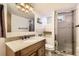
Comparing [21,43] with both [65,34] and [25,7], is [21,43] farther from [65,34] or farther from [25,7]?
[65,34]

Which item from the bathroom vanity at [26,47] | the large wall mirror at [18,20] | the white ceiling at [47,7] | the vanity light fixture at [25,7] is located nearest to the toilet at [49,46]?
the bathroom vanity at [26,47]

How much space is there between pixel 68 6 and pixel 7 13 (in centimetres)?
82

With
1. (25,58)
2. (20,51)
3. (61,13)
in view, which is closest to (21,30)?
(20,51)

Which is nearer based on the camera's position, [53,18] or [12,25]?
[12,25]

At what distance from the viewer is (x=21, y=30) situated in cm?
143

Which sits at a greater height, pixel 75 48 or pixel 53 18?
pixel 53 18

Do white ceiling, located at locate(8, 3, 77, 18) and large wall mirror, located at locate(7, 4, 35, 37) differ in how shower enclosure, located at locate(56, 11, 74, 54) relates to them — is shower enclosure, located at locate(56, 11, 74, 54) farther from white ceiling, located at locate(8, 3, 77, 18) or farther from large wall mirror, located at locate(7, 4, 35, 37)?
large wall mirror, located at locate(7, 4, 35, 37)

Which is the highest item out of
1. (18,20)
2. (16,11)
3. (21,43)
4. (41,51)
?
(16,11)

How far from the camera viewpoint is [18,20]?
57.1 inches

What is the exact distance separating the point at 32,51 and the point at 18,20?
460 mm

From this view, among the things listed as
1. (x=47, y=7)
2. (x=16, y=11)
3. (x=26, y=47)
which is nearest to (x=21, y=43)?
(x=26, y=47)

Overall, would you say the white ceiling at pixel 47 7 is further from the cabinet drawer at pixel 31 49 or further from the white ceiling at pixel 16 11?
the cabinet drawer at pixel 31 49

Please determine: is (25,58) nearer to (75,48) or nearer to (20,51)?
(20,51)

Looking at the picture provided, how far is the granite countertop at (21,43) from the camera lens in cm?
134
